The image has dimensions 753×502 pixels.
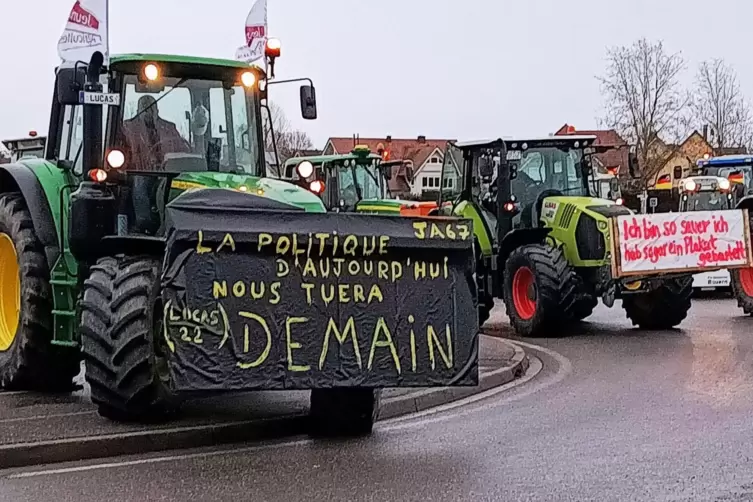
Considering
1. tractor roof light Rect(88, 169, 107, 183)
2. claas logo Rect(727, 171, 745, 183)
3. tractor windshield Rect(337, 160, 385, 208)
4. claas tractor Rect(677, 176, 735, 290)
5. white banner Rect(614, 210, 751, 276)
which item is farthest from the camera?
claas logo Rect(727, 171, 745, 183)

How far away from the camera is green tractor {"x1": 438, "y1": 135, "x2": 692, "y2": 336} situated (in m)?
15.5

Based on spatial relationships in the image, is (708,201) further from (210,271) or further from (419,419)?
(210,271)

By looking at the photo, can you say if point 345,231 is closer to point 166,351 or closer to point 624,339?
point 166,351

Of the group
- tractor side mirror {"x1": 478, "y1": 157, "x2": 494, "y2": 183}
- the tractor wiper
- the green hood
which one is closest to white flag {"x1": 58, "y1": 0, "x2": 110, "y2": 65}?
the tractor wiper

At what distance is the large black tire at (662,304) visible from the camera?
640 inches

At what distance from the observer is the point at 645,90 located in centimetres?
5075

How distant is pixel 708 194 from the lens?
23719 millimetres

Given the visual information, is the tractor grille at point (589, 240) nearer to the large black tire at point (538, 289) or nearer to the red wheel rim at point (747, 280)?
the large black tire at point (538, 289)

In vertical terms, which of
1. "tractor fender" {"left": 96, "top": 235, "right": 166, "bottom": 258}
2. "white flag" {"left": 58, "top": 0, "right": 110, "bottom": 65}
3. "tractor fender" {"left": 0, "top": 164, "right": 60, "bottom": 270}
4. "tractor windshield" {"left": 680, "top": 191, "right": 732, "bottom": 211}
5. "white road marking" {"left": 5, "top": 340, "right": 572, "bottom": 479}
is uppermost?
"white flag" {"left": 58, "top": 0, "right": 110, "bottom": 65}

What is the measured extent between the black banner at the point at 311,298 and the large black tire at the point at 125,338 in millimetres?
599

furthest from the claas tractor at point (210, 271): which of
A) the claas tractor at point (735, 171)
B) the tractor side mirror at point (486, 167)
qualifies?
the claas tractor at point (735, 171)

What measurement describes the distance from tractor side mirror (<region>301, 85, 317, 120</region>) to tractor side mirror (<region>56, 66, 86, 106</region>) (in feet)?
7.47

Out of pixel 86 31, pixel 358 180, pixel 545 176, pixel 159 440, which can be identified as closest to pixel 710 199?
pixel 358 180

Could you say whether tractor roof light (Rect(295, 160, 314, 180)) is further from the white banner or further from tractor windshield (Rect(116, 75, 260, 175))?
the white banner
